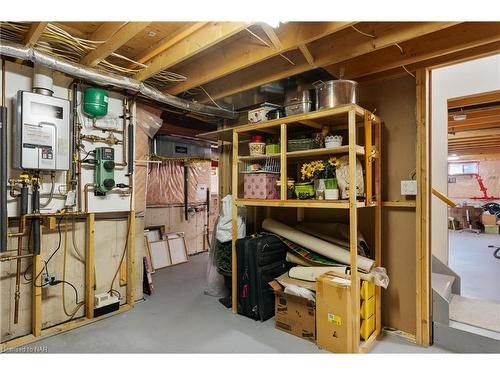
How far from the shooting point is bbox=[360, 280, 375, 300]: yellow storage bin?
2.27 meters

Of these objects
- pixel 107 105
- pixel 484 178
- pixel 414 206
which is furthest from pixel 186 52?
pixel 484 178

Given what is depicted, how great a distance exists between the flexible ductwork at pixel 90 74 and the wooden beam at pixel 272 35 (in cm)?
136

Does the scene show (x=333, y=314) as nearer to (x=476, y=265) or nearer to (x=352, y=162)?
(x=352, y=162)

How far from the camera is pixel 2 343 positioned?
2.27 meters

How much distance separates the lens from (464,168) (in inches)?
396

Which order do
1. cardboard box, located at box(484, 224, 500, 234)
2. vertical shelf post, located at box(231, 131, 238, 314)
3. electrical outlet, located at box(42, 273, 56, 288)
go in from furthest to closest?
cardboard box, located at box(484, 224, 500, 234), vertical shelf post, located at box(231, 131, 238, 314), electrical outlet, located at box(42, 273, 56, 288)

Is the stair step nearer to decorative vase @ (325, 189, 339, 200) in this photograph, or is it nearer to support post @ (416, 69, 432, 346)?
support post @ (416, 69, 432, 346)

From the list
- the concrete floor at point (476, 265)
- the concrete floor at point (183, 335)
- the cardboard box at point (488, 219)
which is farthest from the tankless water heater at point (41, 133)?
the cardboard box at point (488, 219)

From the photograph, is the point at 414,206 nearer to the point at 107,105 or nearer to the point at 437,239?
the point at 437,239

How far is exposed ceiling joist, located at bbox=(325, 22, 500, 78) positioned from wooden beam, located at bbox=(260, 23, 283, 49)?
74cm

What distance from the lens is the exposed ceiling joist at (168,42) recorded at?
2.17m

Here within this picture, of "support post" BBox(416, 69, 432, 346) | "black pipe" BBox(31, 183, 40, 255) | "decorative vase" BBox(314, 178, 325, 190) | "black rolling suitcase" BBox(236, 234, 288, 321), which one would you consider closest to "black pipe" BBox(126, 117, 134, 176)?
"black pipe" BBox(31, 183, 40, 255)
